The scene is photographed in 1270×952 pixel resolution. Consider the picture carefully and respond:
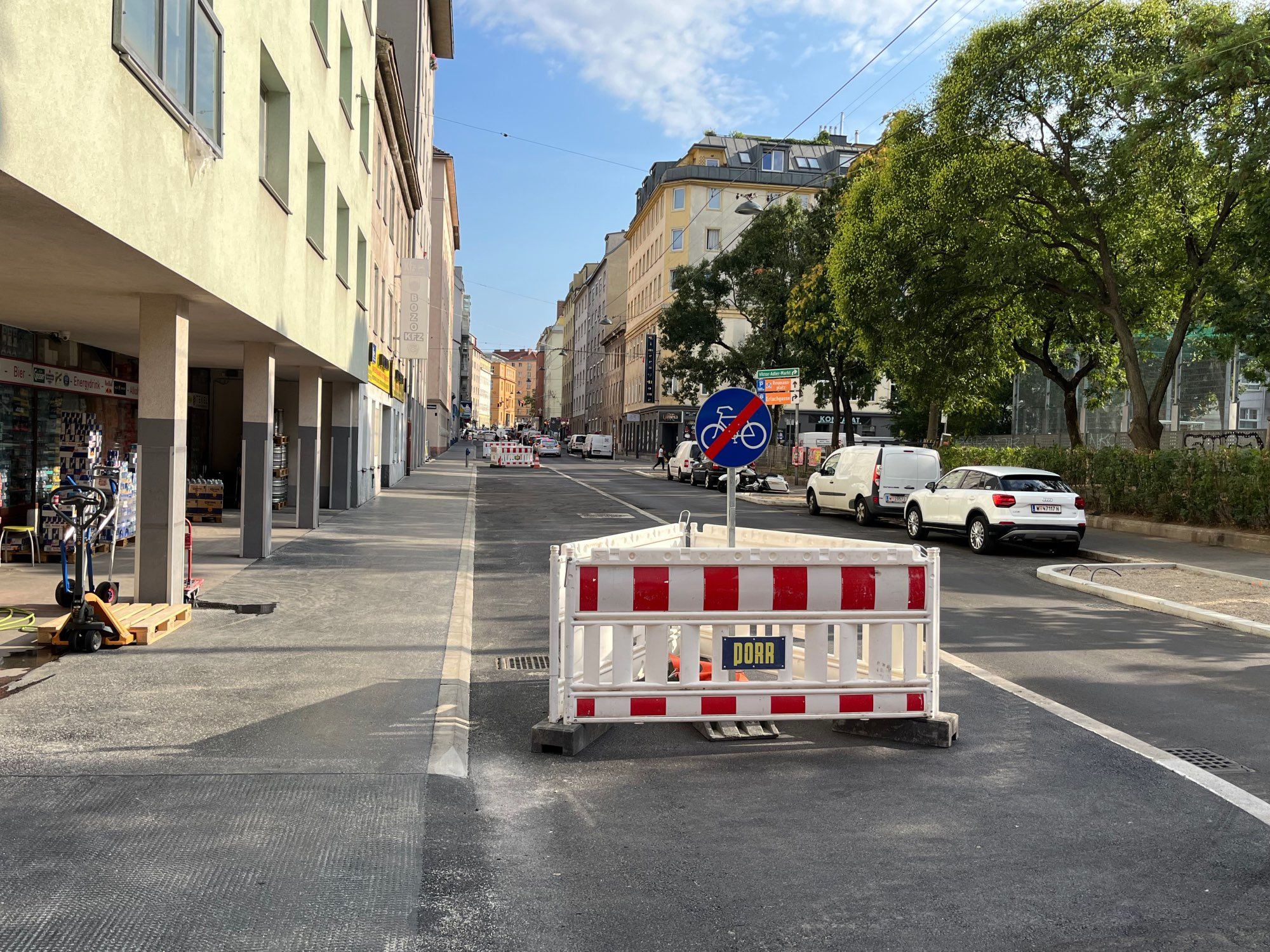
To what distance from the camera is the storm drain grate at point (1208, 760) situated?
561 cm

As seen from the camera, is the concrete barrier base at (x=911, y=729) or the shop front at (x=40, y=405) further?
the shop front at (x=40, y=405)

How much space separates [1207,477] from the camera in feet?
63.6

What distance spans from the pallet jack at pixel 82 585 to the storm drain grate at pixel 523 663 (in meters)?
2.83

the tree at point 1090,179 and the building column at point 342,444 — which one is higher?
the tree at point 1090,179

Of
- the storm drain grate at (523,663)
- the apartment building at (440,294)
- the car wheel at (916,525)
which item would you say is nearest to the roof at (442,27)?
the apartment building at (440,294)

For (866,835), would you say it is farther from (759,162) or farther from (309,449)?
(759,162)

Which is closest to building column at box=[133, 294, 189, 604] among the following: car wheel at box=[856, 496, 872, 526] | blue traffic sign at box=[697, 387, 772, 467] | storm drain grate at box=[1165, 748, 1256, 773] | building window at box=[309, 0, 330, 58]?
blue traffic sign at box=[697, 387, 772, 467]

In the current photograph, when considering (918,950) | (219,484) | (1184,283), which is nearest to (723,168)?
(1184,283)

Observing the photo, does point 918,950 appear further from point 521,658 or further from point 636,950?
point 521,658

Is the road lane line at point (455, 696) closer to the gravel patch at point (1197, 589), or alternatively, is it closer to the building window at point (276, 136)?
the building window at point (276, 136)

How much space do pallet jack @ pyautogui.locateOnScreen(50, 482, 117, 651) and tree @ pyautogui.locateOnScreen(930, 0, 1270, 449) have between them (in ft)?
62.4

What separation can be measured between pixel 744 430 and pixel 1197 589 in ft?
24.1

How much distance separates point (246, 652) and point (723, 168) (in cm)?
7657

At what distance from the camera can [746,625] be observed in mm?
6012
